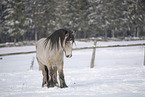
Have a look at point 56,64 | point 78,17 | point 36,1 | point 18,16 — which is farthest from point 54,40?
point 78,17

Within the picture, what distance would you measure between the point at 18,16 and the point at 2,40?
249 inches

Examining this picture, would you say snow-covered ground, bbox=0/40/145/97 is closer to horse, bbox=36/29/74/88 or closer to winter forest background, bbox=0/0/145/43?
horse, bbox=36/29/74/88

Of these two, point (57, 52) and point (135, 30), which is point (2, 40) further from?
point (57, 52)

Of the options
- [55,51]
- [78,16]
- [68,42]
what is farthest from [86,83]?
[78,16]

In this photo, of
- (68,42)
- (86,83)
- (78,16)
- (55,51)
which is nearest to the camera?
(68,42)

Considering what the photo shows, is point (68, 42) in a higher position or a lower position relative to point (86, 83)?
higher

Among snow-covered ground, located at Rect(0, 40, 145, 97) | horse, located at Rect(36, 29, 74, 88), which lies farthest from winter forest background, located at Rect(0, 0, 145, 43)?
horse, located at Rect(36, 29, 74, 88)

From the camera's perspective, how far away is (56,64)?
5.16m

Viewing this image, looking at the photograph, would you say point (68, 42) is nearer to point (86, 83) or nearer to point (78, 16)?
point (86, 83)

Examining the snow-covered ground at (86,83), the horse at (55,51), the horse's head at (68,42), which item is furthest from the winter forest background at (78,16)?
the horse's head at (68,42)

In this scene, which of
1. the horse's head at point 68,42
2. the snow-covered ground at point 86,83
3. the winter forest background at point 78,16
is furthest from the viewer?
the winter forest background at point 78,16

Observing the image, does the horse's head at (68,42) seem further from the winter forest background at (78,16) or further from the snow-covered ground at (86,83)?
the winter forest background at (78,16)

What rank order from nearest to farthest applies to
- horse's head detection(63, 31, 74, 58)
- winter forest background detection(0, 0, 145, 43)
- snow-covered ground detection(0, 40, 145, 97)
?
snow-covered ground detection(0, 40, 145, 97) < horse's head detection(63, 31, 74, 58) < winter forest background detection(0, 0, 145, 43)

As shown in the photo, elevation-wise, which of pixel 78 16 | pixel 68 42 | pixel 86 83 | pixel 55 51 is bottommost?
pixel 86 83
